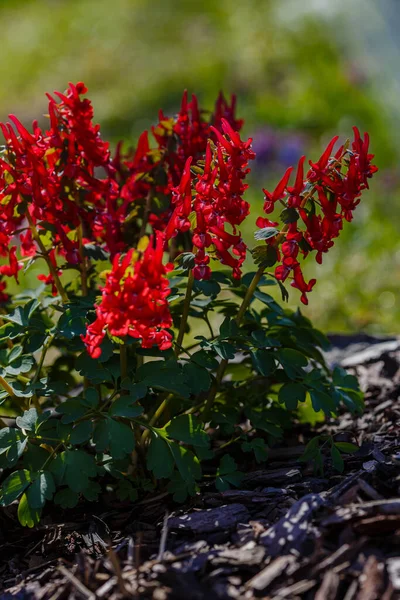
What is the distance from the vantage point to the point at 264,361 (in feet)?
7.15

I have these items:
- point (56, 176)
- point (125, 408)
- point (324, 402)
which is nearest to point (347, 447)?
point (324, 402)

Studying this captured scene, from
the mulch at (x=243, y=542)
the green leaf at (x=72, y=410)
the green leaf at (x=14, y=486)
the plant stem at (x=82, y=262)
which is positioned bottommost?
the mulch at (x=243, y=542)

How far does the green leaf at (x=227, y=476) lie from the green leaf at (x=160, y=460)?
0.24 m

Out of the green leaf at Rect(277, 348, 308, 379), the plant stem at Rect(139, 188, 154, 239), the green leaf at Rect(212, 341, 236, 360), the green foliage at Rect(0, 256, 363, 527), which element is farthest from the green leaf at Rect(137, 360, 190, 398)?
the plant stem at Rect(139, 188, 154, 239)

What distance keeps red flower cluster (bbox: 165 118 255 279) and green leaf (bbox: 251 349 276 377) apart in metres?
0.34

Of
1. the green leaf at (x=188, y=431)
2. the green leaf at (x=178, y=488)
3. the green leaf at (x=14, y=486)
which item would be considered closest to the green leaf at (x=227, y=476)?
the green leaf at (x=178, y=488)

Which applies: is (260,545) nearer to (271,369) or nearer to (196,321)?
(271,369)

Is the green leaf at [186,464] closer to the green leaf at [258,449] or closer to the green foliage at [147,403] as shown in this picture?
the green foliage at [147,403]

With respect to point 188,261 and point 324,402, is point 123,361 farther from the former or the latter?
point 324,402

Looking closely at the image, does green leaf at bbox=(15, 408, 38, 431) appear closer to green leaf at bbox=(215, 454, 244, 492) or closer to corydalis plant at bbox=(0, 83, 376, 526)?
corydalis plant at bbox=(0, 83, 376, 526)

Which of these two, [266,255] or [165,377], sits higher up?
[266,255]

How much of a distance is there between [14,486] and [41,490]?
0.09 metres

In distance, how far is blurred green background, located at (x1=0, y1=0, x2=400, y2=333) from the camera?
531 cm

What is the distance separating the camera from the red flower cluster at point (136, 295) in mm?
1758
